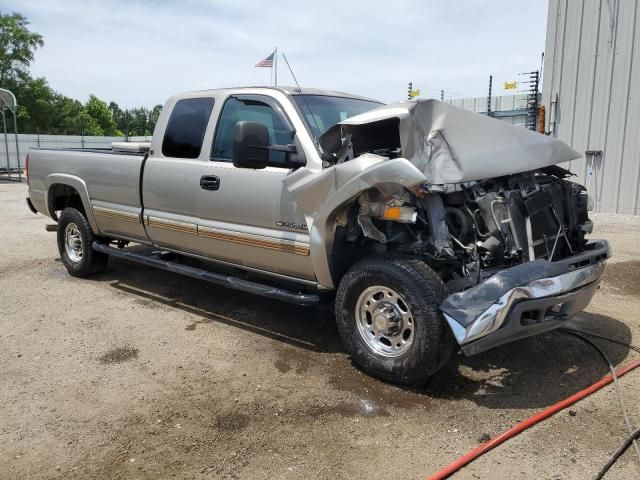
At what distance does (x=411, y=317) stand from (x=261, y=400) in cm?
112

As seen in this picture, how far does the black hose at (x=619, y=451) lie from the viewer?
2.81 metres

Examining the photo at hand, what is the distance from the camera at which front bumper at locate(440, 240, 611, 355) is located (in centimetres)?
328

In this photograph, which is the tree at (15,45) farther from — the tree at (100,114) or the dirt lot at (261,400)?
the dirt lot at (261,400)

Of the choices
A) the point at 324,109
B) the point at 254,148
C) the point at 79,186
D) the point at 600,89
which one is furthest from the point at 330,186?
the point at 600,89

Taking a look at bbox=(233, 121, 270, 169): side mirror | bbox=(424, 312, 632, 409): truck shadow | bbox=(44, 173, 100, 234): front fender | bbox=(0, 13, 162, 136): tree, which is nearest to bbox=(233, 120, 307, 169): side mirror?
bbox=(233, 121, 270, 169): side mirror

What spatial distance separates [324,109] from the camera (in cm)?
472

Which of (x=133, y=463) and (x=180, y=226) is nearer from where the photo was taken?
(x=133, y=463)

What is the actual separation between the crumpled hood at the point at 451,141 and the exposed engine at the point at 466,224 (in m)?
0.15

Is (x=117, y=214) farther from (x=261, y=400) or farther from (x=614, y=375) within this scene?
(x=614, y=375)

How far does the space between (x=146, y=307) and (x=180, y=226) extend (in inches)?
41.5

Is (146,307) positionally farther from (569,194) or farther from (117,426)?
(569,194)

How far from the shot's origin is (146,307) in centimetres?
569

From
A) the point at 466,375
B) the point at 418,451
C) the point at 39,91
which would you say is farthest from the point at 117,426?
the point at 39,91

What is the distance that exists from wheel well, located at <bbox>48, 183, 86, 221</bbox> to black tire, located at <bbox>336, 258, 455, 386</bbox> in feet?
13.8
